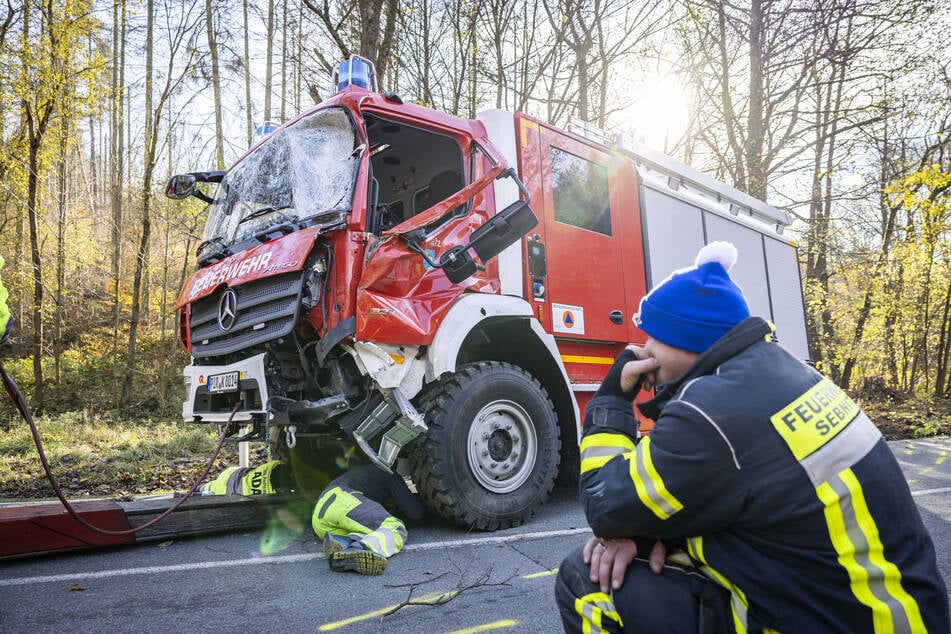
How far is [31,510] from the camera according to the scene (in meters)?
3.37

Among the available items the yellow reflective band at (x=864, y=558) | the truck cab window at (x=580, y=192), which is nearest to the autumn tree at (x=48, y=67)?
the truck cab window at (x=580, y=192)

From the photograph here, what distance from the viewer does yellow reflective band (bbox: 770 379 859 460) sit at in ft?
4.36

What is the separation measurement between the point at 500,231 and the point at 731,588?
112 inches

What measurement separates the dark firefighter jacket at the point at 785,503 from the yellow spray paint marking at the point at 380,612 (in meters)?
1.40

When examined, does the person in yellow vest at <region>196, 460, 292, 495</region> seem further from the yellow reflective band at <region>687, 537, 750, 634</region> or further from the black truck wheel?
the yellow reflective band at <region>687, 537, 750, 634</region>

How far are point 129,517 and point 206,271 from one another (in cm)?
162

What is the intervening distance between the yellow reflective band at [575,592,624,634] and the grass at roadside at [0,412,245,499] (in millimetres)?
5367

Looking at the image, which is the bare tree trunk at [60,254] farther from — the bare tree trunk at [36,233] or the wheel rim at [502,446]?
the wheel rim at [502,446]

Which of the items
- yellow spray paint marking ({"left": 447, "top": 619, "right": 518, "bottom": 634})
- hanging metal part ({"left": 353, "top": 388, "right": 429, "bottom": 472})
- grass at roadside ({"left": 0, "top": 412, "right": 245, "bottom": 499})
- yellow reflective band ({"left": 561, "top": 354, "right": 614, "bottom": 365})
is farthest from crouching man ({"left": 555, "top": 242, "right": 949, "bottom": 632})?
grass at roadside ({"left": 0, "top": 412, "right": 245, "bottom": 499})

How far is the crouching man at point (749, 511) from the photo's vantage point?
1.30m

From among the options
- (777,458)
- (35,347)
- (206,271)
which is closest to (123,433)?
(35,347)

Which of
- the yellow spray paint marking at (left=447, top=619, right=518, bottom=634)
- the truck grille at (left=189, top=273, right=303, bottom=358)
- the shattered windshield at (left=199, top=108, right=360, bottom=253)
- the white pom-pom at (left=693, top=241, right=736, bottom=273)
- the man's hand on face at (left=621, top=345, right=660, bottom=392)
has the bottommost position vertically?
the yellow spray paint marking at (left=447, top=619, right=518, bottom=634)

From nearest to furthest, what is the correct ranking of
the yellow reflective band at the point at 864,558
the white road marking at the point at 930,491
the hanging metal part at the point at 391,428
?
the yellow reflective band at the point at 864,558, the hanging metal part at the point at 391,428, the white road marking at the point at 930,491

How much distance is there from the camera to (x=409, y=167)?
197 inches
